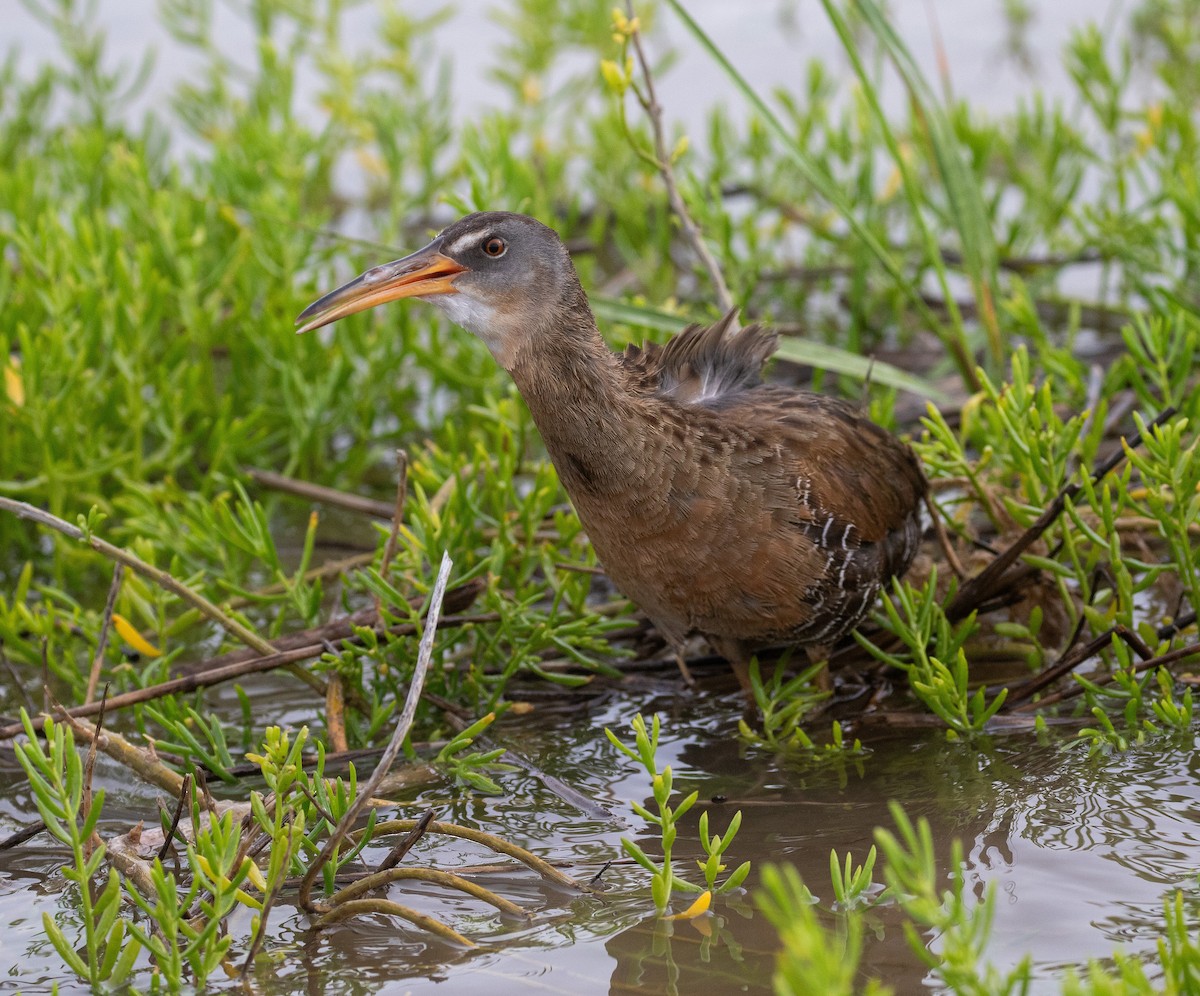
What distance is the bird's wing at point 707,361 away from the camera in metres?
4.00

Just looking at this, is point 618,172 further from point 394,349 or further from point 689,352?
point 689,352

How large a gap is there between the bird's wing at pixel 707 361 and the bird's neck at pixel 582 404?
1.22 ft

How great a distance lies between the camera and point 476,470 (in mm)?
4230

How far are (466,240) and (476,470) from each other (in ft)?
2.72

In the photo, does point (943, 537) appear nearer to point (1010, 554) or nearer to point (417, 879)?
point (1010, 554)

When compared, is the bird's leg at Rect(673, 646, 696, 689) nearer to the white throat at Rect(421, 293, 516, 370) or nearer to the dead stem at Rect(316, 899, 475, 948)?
the white throat at Rect(421, 293, 516, 370)

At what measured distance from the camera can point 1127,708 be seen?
Answer: 3518 millimetres

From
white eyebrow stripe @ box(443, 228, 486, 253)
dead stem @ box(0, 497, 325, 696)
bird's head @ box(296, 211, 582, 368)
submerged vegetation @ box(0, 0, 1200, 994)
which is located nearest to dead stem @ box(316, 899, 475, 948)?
submerged vegetation @ box(0, 0, 1200, 994)

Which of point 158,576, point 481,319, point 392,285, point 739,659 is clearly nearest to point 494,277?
point 481,319

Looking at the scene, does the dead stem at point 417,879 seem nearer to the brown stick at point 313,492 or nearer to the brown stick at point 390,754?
the brown stick at point 390,754

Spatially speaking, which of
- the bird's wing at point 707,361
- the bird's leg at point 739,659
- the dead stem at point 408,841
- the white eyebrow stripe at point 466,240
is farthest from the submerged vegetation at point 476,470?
the white eyebrow stripe at point 466,240

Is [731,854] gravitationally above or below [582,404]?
below

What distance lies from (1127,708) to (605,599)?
1759mm

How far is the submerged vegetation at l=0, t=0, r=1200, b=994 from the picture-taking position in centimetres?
299
